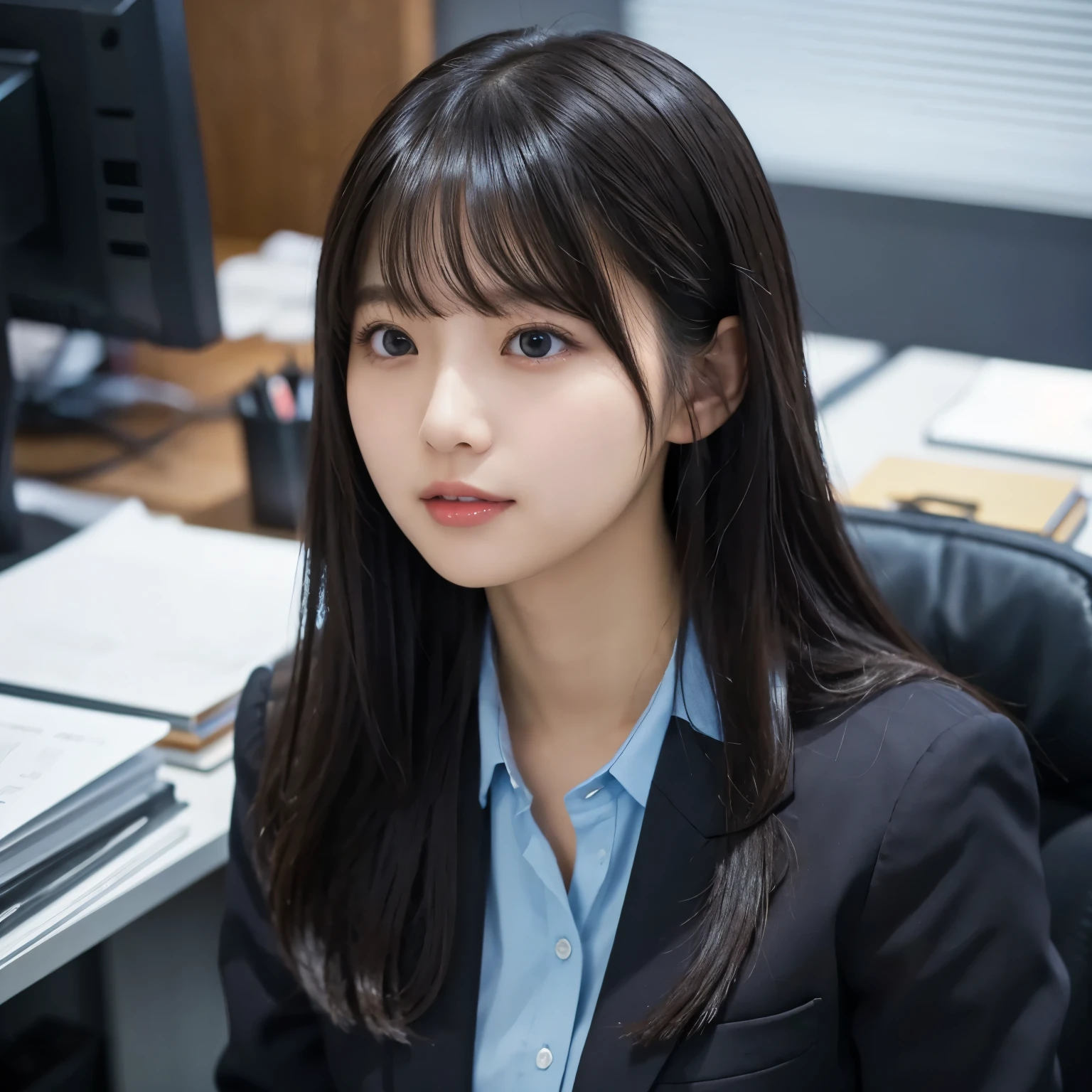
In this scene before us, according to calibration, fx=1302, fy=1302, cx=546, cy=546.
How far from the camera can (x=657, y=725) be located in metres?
0.93

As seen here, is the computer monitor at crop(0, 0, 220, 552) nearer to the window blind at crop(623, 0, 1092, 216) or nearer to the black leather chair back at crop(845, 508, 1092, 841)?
the black leather chair back at crop(845, 508, 1092, 841)

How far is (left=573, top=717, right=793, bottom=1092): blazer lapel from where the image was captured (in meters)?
0.85

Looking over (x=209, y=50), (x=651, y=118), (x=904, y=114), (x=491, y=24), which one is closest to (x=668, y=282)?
(x=651, y=118)

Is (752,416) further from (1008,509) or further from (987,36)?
(987,36)

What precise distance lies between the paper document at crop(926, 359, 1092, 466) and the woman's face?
97 cm

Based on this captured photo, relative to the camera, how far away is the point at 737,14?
81.7 inches

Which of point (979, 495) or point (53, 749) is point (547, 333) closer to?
point (53, 749)

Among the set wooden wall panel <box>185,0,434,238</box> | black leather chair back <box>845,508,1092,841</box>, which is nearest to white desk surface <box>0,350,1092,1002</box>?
black leather chair back <box>845,508,1092,841</box>

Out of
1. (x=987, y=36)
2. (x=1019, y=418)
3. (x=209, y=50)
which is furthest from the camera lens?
(x=209, y=50)

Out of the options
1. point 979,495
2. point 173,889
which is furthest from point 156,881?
point 979,495

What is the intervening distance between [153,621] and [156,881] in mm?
347

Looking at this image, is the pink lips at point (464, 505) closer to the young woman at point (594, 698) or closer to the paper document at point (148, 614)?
the young woman at point (594, 698)

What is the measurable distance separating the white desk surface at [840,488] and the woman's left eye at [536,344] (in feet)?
0.87

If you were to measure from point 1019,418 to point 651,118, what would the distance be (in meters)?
1.14
